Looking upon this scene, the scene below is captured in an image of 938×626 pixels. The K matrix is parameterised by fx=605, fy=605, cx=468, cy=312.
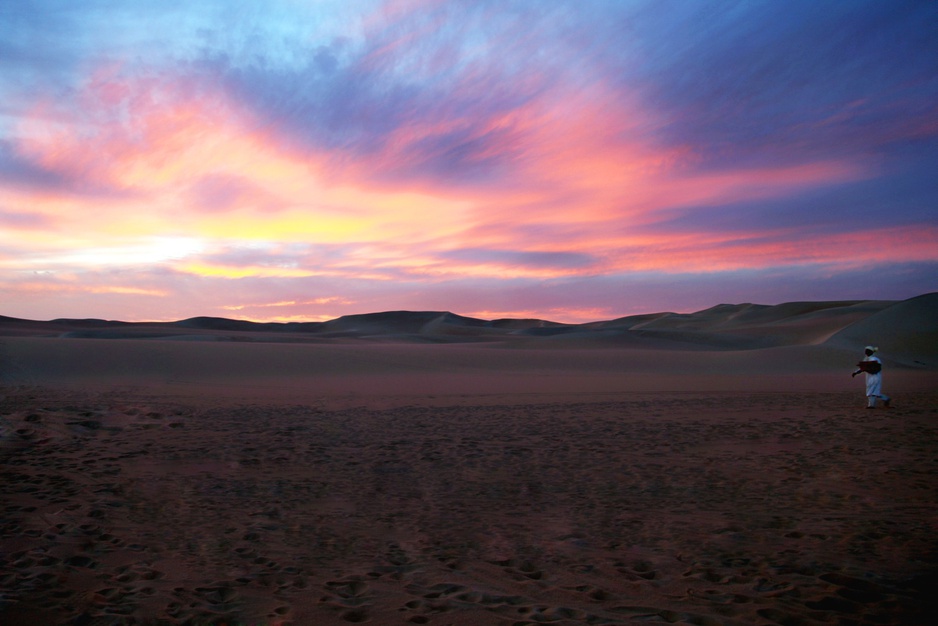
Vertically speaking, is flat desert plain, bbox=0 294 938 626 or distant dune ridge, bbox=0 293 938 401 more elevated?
distant dune ridge, bbox=0 293 938 401

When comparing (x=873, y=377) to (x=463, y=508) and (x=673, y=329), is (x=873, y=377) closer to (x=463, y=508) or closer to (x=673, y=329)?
(x=463, y=508)

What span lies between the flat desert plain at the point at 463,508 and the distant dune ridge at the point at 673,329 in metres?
24.7

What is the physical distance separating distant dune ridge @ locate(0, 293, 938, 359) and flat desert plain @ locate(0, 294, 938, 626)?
24714 millimetres

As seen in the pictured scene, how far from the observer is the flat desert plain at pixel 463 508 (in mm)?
4453

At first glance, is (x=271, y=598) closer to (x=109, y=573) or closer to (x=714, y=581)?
(x=109, y=573)

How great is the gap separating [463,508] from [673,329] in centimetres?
5268

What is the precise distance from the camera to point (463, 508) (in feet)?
22.9

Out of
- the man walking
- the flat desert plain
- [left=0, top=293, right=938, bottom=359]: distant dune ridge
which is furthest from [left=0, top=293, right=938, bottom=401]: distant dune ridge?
the man walking

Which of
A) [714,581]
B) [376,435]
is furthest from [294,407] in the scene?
[714,581]

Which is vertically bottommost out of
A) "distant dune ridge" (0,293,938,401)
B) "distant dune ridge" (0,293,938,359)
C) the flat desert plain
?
the flat desert plain

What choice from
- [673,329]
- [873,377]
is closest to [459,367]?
[873,377]

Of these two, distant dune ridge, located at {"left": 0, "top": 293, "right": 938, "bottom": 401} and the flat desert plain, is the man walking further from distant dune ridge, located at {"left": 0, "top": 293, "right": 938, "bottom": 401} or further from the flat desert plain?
distant dune ridge, located at {"left": 0, "top": 293, "right": 938, "bottom": 401}

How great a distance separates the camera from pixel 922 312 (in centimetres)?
3834

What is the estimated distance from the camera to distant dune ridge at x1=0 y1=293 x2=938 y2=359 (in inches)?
1495
